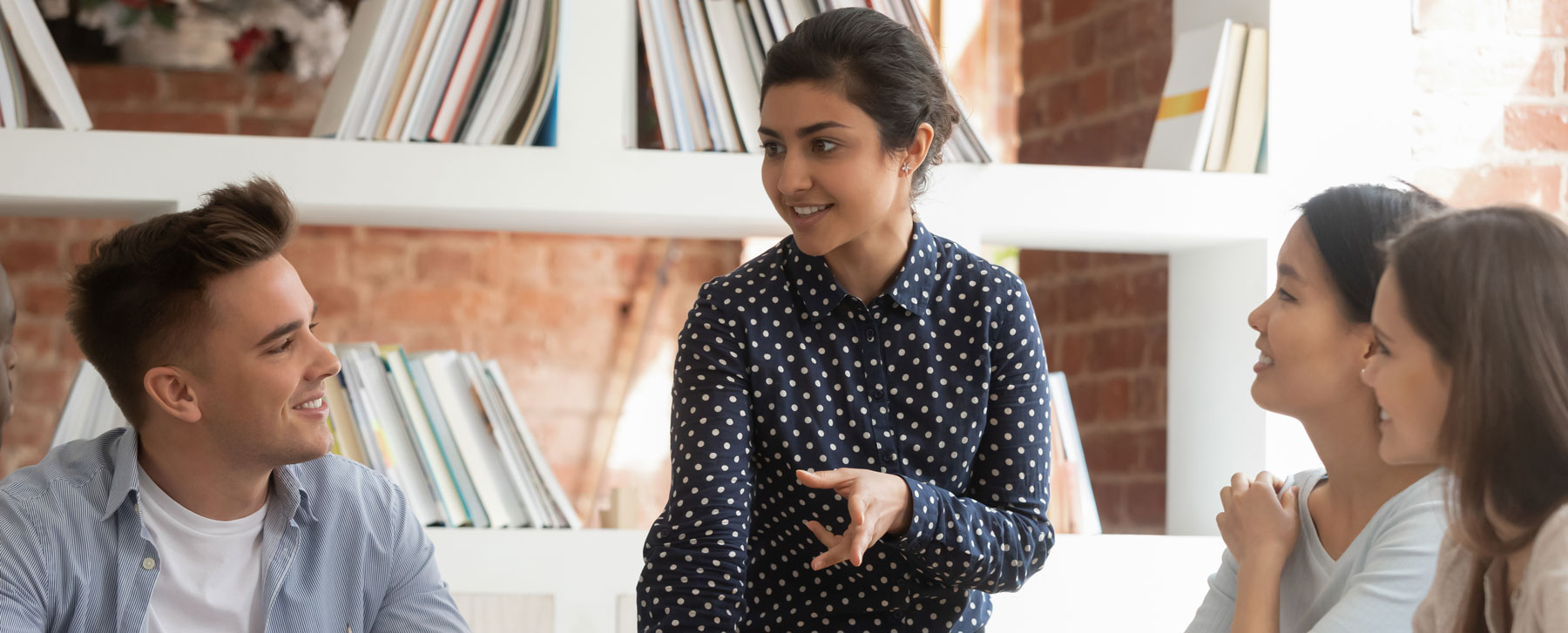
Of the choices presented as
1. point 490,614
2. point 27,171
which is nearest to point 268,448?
point 490,614

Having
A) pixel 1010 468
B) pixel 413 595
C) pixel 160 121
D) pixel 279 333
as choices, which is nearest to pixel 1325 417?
pixel 1010 468

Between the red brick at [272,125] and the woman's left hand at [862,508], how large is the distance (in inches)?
99.3

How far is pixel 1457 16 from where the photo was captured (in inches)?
83.8

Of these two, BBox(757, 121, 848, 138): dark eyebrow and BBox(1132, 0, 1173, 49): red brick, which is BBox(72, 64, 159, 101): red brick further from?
BBox(757, 121, 848, 138): dark eyebrow

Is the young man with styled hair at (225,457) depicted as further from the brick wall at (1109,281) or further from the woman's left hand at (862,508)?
the brick wall at (1109,281)

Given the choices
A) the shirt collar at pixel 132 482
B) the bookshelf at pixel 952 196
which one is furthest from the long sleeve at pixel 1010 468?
the shirt collar at pixel 132 482

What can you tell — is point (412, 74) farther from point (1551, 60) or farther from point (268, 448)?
point (1551, 60)

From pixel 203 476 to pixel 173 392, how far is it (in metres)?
0.10

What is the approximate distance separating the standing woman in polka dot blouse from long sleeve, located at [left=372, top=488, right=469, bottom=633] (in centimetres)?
24

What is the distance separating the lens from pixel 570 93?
187 cm

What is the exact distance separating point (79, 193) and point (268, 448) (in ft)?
2.00

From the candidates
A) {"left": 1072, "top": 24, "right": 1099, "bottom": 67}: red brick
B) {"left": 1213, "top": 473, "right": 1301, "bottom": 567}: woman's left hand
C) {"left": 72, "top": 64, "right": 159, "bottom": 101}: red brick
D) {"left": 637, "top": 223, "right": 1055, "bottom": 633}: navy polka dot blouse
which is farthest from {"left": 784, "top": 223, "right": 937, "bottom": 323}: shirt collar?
{"left": 72, "top": 64, "right": 159, "bottom": 101}: red brick

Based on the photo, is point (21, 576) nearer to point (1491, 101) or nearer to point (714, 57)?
point (714, 57)

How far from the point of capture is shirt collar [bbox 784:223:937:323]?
1.44 metres
